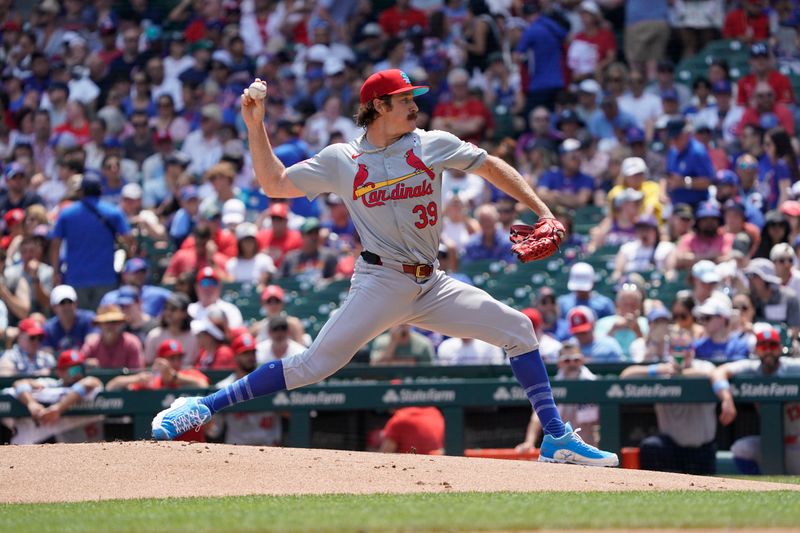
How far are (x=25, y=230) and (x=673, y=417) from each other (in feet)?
22.6

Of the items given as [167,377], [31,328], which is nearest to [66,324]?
[31,328]

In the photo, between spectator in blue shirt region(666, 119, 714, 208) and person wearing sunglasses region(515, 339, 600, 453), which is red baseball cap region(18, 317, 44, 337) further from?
spectator in blue shirt region(666, 119, 714, 208)

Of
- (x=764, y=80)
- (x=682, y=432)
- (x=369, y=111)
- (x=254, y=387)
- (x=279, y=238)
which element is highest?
(x=764, y=80)

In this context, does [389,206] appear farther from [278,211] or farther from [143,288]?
[278,211]

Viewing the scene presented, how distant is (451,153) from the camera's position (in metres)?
6.25

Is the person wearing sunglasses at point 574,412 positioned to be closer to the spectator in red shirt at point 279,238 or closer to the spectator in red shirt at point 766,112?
the spectator in red shirt at point 279,238

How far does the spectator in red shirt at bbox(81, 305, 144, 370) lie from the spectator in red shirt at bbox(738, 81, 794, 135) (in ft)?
18.9

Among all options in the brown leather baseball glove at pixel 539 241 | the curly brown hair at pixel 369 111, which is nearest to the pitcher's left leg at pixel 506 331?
the brown leather baseball glove at pixel 539 241

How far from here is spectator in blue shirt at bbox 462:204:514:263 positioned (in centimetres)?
1203

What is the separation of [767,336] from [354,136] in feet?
20.8

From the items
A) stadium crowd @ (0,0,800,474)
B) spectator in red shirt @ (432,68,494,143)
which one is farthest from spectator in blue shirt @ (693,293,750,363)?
spectator in red shirt @ (432,68,494,143)

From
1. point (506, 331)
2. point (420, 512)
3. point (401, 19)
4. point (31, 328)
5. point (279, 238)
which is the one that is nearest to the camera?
point (420, 512)

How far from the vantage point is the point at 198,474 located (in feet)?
20.5

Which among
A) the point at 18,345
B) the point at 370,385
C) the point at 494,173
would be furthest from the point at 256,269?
the point at 494,173
